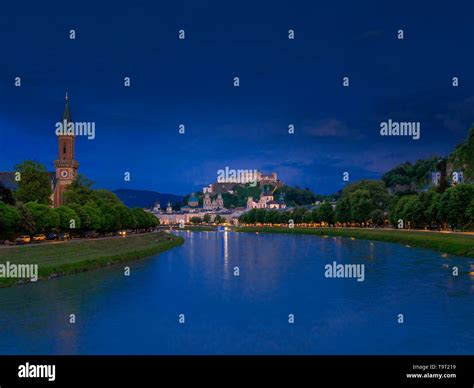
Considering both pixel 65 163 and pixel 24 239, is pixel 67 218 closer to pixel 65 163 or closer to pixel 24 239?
pixel 24 239

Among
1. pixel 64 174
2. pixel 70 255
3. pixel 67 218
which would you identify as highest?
pixel 64 174

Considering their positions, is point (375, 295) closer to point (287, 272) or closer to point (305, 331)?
point (305, 331)

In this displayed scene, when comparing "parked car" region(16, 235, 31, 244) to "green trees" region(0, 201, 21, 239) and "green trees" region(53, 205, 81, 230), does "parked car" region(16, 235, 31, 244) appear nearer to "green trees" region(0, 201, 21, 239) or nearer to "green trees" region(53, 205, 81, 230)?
"green trees" region(53, 205, 81, 230)

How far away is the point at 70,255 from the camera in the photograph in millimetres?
55656

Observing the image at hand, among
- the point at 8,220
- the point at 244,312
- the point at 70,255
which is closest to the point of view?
the point at 244,312

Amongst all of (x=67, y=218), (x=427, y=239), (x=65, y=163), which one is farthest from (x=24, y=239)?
(x=65, y=163)

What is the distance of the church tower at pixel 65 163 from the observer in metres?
121

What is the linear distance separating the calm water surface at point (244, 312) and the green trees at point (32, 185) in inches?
1380

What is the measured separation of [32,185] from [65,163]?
138ft

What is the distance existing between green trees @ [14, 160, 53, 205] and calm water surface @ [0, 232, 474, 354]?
115 feet

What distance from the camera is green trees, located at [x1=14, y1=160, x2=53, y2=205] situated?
273 feet

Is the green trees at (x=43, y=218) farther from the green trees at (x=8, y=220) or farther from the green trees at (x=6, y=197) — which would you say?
the green trees at (x=8, y=220)

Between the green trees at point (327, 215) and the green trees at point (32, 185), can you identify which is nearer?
the green trees at point (32, 185)

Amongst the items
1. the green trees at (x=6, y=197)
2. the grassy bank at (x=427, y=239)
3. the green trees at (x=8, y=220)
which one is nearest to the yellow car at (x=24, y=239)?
the green trees at (x=6, y=197)
